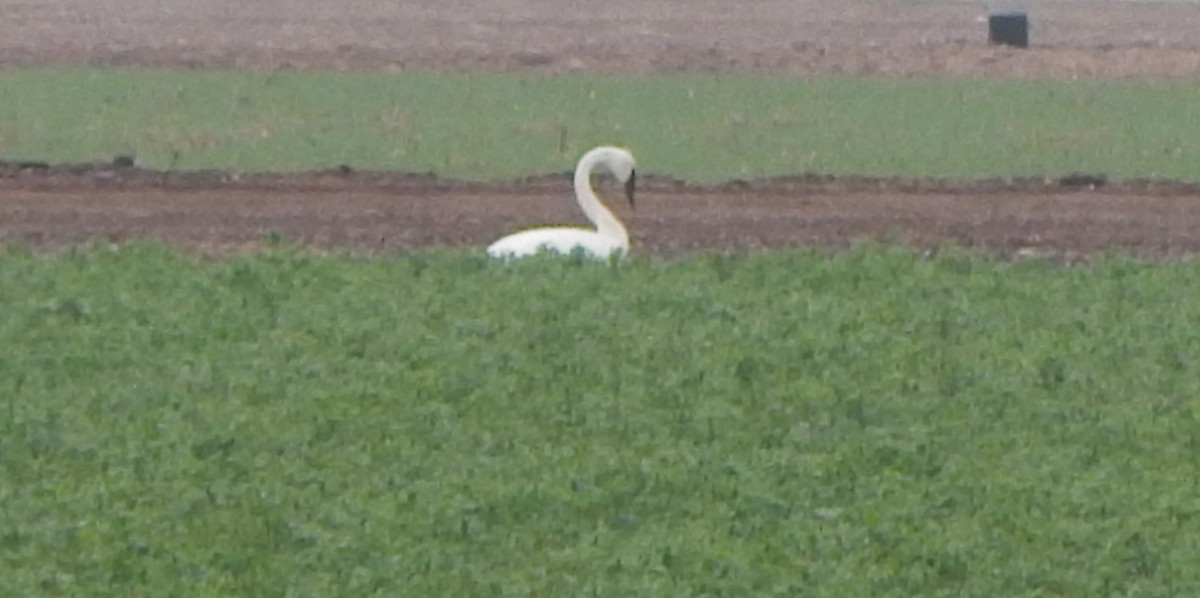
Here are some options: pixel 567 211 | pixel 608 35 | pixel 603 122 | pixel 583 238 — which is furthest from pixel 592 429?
pixel 608 35

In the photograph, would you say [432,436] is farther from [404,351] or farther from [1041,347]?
[1041,347]

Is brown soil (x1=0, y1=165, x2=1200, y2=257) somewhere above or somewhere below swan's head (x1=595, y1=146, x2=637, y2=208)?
below

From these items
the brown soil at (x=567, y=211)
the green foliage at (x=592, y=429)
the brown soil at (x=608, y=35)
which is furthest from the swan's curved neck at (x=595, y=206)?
the brown soil at (x=608, y=35)

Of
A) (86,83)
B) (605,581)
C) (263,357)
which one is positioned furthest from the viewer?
(86,83)

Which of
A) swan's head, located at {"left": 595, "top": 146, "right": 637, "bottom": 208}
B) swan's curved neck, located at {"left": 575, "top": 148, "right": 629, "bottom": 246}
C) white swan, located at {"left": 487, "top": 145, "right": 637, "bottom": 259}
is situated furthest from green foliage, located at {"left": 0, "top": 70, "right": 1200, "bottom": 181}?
white swan, located at {"left": 487, "top": 145, "right": 637, "bottom": 259}

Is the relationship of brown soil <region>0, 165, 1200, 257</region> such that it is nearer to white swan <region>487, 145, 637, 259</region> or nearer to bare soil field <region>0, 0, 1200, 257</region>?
bare soil field <region>0, 0, 1200, 257</region>

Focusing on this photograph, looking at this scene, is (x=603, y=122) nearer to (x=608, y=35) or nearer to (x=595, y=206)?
(x=595, y=206)

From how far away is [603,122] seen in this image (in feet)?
75.4

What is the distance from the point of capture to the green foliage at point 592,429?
966 cm

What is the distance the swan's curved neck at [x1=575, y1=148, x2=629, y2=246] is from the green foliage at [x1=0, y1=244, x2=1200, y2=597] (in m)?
1.10

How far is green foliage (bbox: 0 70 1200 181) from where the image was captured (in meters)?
20.6

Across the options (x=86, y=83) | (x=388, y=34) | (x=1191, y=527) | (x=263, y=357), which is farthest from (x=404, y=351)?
(x=388, y=34)

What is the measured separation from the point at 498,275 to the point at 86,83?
12529 millimetres

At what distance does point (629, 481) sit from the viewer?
410 inches
